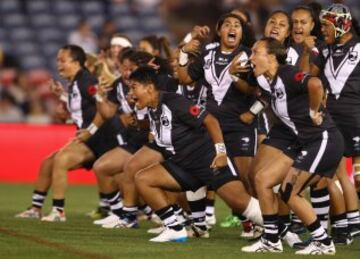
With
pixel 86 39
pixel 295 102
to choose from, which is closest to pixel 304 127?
pixel 295 102

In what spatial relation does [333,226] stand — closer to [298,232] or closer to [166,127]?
[298,232]

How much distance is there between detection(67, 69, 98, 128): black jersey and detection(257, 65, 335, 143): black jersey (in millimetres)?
3508

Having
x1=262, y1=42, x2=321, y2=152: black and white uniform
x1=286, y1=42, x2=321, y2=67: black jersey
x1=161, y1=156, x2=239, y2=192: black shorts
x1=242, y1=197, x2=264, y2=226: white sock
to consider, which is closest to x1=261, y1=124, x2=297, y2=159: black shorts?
x1=262, y1=42, x2=321, y2=152: black and white uniform

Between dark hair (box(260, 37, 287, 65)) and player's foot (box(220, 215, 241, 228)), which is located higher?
dark hair (box(260, 37, 287, 65))

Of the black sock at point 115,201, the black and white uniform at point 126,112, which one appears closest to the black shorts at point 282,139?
the black and white uniform at point 126,112

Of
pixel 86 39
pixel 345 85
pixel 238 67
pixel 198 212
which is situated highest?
pixel 86 39

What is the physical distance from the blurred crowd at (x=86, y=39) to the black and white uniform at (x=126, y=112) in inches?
248

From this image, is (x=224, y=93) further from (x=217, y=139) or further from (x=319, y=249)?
(x=319, y=249)

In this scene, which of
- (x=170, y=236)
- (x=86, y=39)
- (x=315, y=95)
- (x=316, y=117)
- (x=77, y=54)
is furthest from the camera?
(x=86, y=39)

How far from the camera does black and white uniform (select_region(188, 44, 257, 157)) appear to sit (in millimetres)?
11906

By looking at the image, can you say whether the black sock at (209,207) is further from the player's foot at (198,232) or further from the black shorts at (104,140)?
the player's foot at (198,232)

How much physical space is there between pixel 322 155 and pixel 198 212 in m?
2.08

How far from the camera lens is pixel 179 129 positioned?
11.3 meters

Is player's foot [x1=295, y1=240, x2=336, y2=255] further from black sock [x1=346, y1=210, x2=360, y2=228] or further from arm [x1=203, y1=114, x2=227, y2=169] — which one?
black sock [x1=346, y1=210, x2=360, y2=228]
